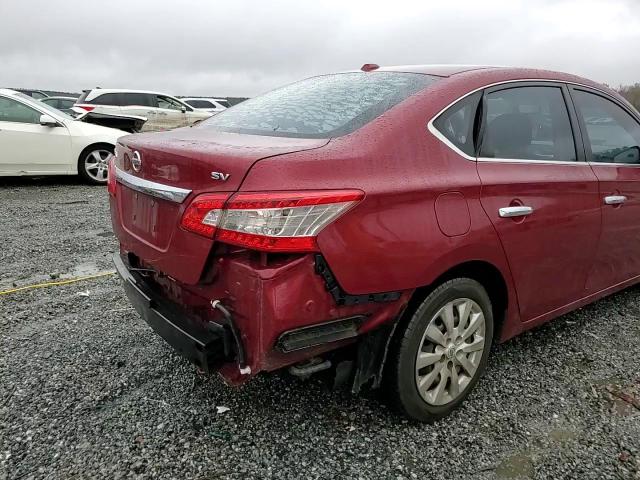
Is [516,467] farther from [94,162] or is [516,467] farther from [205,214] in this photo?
[94,162]

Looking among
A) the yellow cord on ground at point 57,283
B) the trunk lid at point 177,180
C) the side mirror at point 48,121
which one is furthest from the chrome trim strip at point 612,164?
the side mirror at point 48,121

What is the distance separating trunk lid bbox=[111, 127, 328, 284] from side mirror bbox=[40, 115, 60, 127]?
674 cm

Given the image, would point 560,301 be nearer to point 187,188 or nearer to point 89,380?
point 187,188

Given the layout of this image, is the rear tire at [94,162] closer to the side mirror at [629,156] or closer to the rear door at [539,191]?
the rear door at [539,191]

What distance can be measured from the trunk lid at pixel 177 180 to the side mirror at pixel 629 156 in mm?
2178

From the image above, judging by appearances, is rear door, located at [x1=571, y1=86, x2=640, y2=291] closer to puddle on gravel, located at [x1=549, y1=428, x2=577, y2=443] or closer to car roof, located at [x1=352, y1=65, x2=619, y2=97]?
car roof, located at [x1=352, y1=65, x2=619, y2=97]

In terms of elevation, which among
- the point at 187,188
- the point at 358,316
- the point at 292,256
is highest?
the point at 187,188

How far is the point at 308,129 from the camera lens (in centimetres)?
222

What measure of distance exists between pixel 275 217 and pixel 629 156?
2.66 meters

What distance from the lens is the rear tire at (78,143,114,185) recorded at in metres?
8.66

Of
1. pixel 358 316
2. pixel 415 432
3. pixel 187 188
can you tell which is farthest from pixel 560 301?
pixel 187 188

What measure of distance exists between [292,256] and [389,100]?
2.97 ft

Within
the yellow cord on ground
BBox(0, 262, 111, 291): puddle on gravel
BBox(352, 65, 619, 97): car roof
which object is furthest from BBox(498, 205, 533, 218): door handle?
BBox(0, 262, 111, 291): puddle on gravel

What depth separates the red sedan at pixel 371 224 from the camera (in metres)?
1.83
